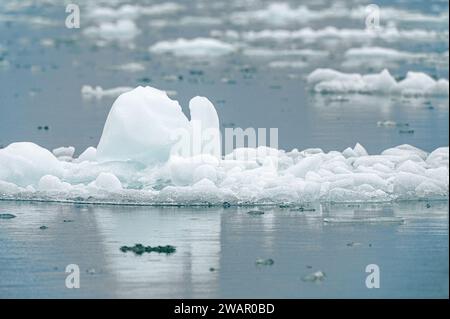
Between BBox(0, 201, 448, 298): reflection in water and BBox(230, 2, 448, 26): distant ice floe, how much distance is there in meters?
29.4

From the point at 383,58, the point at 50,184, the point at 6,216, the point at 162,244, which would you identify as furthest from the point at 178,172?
the point at 383,58

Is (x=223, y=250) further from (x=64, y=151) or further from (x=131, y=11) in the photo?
(x=131, y=11)

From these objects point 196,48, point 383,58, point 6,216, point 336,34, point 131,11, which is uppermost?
point 131,11

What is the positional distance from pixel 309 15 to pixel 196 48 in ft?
40.2

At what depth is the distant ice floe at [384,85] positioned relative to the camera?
27.4 m

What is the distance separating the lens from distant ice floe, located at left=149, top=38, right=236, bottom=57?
37156 millimetres

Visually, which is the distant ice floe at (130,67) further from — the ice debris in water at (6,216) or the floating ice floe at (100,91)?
the ice debris in water at (6,216)

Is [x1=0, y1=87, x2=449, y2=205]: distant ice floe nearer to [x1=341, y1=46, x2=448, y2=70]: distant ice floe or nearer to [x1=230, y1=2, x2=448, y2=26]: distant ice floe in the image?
[x1=341, y1=46, x2=448, y2=70]: distant ice floe

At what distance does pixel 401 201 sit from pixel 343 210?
846 millimetres

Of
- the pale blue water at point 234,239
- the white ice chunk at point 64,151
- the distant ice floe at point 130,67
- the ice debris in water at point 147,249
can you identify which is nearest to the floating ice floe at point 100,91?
the pale blue water at point 234,239

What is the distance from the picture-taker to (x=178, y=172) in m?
15.9

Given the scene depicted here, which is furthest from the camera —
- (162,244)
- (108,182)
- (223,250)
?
(108,182)

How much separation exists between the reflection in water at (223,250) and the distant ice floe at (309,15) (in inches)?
1159
